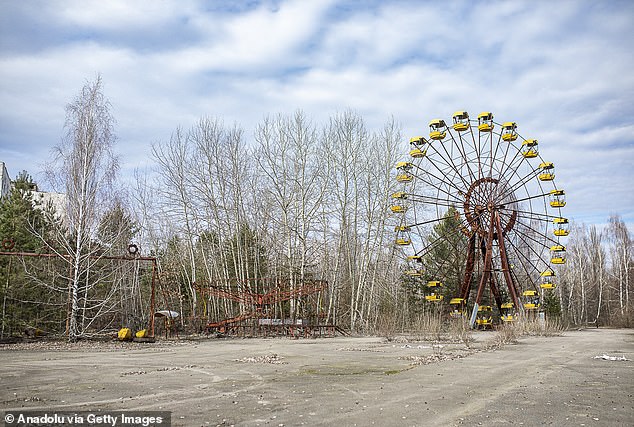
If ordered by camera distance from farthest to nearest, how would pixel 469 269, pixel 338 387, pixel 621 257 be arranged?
pixel 621 257 < pixel 469 269 < pixel 338 387

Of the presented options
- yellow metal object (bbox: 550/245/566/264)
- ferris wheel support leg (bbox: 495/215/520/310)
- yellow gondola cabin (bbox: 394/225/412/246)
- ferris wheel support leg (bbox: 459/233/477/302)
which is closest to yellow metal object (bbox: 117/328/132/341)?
yellow gondola cabin (bbox: 394/225/412/246)

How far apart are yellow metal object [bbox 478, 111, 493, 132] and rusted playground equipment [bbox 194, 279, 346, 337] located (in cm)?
1239

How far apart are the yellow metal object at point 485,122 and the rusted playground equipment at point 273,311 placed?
488 inches

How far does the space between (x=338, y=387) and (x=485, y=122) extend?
2375 centimetres

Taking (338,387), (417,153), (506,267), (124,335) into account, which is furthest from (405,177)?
(338,387)

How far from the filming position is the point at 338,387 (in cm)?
856

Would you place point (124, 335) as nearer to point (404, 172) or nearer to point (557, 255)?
point (404, 172)

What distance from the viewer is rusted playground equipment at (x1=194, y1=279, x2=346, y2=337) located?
2472cm

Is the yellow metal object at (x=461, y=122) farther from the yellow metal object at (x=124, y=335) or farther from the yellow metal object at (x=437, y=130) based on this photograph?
the yellow metal object at (x=124, y=335)

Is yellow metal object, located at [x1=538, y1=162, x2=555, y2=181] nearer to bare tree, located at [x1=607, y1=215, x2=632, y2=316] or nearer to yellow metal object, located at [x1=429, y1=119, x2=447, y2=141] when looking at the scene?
yellow metal object, located at [x1=429, y1=119, x2=447, y2=141]

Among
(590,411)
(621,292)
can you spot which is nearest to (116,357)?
(590,411)

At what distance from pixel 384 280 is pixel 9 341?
2003cm

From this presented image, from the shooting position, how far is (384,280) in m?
31.8

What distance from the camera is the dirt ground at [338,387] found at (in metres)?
6.39
